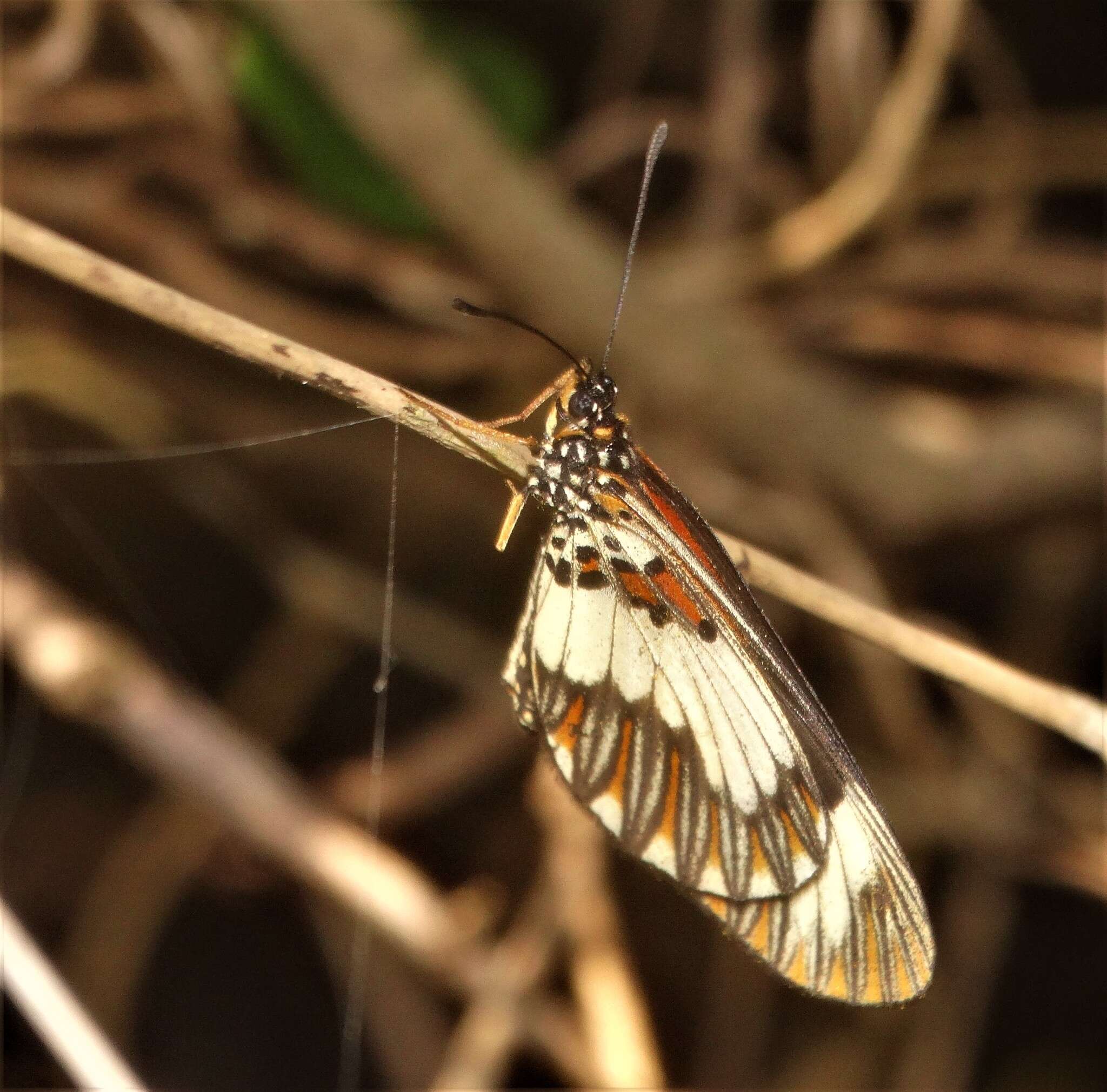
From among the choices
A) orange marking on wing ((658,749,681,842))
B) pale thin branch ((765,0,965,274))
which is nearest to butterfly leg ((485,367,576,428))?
orange marking on wing ((658,749,681,842))

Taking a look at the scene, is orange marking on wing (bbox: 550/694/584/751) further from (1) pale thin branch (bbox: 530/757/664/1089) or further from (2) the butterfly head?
(1) pale thin branch (bbox: 530/757/664/1089)

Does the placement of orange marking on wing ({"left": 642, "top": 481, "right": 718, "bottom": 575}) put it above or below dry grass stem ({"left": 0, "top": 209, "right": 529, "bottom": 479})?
below

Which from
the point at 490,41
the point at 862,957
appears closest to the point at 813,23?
the point at 490,41

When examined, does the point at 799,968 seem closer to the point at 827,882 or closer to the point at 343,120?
the point at 827,882

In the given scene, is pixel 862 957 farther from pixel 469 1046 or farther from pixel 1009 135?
pixel 1009 135

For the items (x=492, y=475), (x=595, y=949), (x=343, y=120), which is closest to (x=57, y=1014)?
(x=595, y=949)

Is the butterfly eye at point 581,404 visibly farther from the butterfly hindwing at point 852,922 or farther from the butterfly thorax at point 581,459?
the butterfly hindwing at point 852,922

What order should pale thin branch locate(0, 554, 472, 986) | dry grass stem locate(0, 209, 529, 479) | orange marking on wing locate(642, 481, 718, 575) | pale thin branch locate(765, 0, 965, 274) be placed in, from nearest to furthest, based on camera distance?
1. dry grass stem locate(0, 209, 529, 479)
2. orange marking on wing locate(642, 481, 718, 575)
3. pale thin branch locate(0, 554, 472, 986)
4. pale thin branch locate(765, 0, 965, 274)
